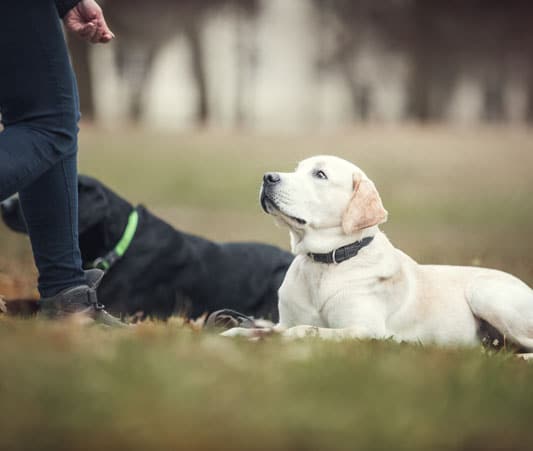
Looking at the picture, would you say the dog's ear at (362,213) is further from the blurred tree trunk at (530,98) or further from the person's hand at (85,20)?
the blurred tree trunk at (530,98)

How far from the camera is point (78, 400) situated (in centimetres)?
192

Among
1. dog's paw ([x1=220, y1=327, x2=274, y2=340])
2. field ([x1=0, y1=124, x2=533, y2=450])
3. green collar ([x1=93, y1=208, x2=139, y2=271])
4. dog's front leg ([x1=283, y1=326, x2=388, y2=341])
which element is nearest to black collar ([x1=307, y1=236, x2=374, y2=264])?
dog's front leg ([x1=283, y1=326, x2=388, y2=341])

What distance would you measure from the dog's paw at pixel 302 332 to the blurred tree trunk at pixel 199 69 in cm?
2144

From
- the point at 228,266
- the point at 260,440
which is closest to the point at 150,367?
the point at 260,440

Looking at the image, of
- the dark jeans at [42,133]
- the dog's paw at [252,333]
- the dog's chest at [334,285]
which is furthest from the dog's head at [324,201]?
the dark jeans at [42,133]

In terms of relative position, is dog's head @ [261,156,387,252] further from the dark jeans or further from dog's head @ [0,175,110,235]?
dog's head @ [0,175,110,235]

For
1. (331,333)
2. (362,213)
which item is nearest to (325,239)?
(362,213)

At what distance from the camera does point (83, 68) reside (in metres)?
19.2

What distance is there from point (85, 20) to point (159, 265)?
1836mm

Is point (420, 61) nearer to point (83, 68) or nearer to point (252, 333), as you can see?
point (83, 68)

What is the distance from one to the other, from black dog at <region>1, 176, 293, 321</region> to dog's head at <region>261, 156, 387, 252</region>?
4.15 ft

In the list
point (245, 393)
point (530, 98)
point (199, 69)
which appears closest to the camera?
point (245, 393)

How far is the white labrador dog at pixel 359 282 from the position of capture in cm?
373

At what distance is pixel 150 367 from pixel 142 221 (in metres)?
2.82
